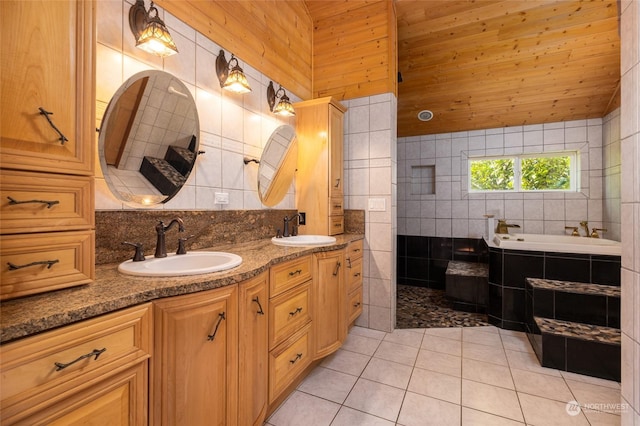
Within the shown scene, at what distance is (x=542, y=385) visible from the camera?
1.82 m

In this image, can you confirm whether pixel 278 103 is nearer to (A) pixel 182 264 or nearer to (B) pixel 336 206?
(B) pixel 336 206

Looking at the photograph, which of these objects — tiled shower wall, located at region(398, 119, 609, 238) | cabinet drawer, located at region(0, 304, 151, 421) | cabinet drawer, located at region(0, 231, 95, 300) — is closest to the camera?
cabinet drawer, located at region(0, 304, 151, 421)

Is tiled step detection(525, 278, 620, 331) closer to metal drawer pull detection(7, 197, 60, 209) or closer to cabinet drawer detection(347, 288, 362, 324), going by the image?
cabinet drawer detection(347, 288, 362, 324)

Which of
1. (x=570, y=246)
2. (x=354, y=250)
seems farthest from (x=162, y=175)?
(x=570, y=246)

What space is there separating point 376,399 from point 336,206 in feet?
4.99

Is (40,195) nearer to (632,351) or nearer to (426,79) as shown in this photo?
(632,351)

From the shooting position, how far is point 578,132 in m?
3.49

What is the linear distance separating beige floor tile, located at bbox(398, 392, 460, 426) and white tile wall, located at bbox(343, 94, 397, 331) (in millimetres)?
943

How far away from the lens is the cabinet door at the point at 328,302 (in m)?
1.85

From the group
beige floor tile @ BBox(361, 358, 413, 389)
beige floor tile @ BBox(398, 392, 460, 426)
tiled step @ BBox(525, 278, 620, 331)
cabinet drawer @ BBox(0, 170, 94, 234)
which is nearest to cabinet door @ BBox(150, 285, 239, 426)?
cabinet drawer @ BBox(0, 170, 94, 234)

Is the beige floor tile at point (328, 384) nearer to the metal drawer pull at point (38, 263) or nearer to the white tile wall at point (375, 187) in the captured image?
the white tile wall at point (375, 187)

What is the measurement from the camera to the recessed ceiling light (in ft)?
12.4

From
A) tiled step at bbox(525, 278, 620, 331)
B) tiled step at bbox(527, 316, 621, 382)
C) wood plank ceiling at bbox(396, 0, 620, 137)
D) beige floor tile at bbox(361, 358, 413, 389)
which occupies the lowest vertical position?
beige floor tile at bbox(361, 358, 413, 389)

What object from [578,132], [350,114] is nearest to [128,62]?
[350,114]
